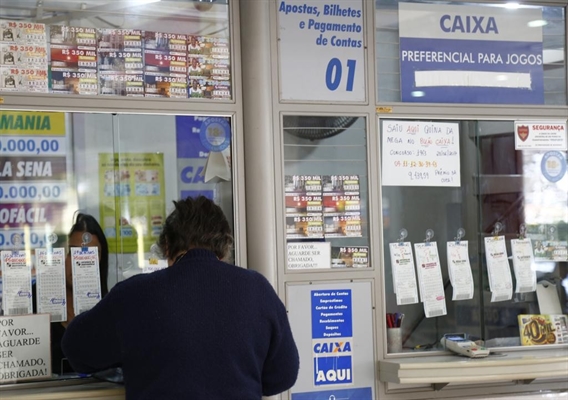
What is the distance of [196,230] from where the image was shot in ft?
10.8

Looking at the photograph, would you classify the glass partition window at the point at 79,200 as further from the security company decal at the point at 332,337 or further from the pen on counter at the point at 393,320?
the pen on counter at the point at 393,320

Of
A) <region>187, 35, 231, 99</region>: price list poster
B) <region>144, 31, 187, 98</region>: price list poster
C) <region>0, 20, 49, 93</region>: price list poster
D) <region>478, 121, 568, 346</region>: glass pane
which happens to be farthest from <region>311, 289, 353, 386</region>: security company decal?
<region>0, 20, 49, 93</region>: price list poster

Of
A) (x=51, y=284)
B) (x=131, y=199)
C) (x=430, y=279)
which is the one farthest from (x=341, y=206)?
(x=51, y=284)

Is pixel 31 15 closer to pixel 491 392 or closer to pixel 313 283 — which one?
pixel 313 283

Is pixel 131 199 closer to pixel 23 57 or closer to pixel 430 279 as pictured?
pixel 23 57

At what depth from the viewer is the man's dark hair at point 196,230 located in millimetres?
3277

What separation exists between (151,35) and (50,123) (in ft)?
2.02

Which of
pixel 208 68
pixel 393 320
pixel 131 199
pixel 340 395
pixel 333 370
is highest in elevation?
pixel 208 68

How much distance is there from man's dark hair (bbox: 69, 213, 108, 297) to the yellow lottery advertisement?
0.04 metres

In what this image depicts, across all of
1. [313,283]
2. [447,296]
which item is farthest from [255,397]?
[447,296]

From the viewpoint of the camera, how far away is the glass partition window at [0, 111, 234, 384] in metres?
3.86

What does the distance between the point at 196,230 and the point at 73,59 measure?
3.91 ft

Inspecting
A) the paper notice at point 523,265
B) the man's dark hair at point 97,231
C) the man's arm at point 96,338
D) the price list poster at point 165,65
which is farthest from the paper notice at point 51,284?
the paper notice at point 523,265

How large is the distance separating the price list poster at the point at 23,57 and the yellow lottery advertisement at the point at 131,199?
53 centimetres
